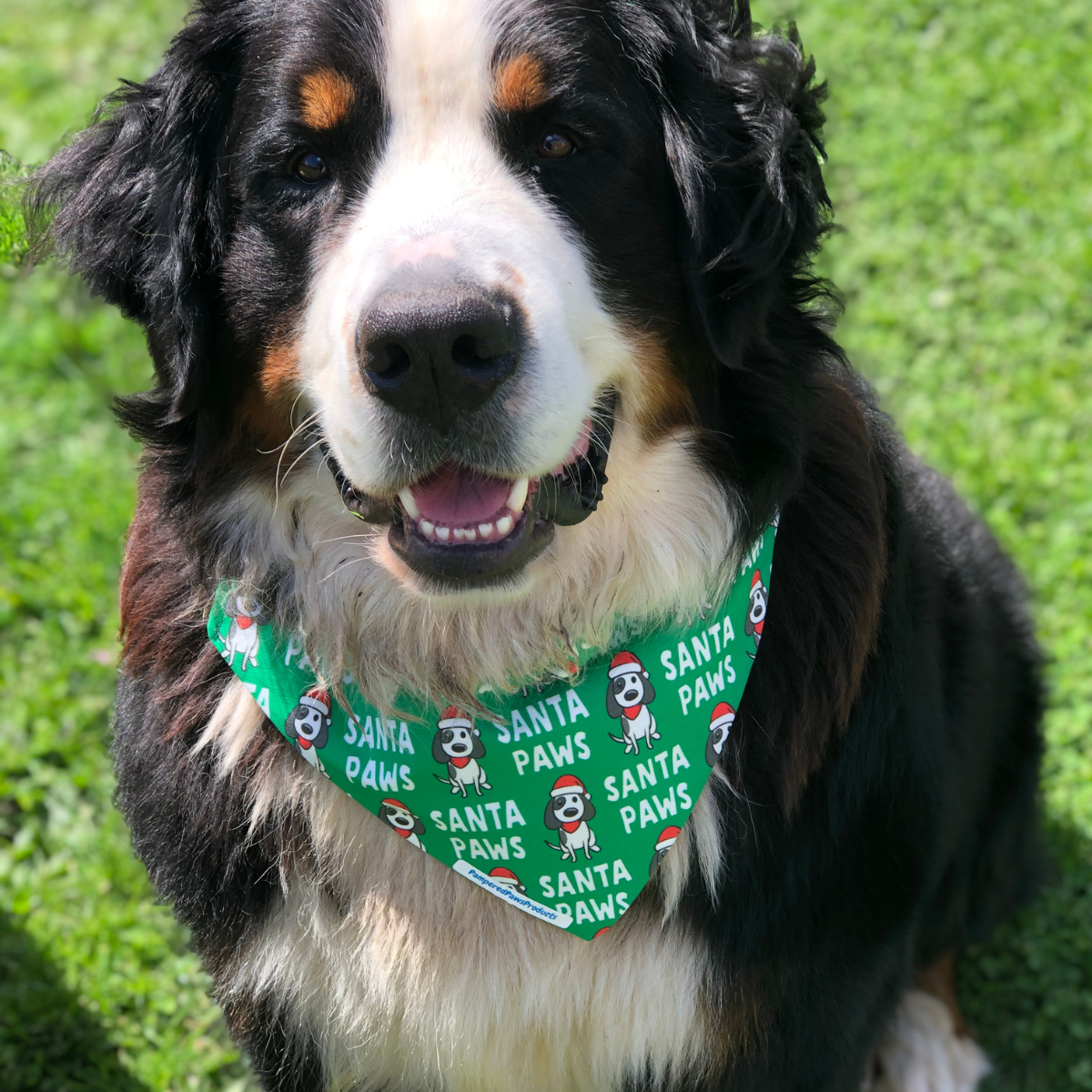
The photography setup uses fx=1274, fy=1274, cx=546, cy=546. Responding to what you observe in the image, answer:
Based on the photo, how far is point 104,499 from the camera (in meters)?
4.14

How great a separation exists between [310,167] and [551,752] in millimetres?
1075

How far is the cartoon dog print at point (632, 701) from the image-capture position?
227 centimetres

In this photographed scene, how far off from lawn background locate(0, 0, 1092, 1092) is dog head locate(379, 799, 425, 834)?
107 cm

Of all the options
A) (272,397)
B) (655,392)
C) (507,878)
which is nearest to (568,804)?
(507,878)

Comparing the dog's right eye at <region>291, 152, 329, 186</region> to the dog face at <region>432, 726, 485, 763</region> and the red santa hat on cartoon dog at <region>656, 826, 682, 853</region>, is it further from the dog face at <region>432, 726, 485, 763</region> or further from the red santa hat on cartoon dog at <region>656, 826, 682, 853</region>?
the red santa hat on cartoon dog at <region>656, 826, 682, 853</region>

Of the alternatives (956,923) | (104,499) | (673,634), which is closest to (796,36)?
(673,634)

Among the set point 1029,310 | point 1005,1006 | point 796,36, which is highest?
point 796,36

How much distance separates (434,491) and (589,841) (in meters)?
0.70

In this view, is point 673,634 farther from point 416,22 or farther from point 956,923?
point 956,923

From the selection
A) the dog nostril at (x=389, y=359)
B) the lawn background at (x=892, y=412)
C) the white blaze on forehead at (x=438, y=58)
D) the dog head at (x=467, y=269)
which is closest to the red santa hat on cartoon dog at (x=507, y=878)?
the dog head at (x=467, y=269)

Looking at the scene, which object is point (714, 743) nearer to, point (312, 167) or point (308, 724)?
point (308, 724)

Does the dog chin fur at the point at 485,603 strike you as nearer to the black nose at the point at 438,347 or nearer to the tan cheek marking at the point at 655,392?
the tan cheek marking at the point at 655,392

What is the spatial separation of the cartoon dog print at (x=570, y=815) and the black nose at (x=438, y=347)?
2.42 feet

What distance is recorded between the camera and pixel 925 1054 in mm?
3055
